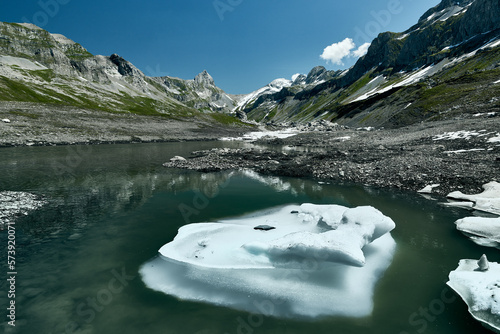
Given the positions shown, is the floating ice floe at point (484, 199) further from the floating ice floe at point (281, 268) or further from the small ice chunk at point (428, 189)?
the floating ice floe at point (281, 268)

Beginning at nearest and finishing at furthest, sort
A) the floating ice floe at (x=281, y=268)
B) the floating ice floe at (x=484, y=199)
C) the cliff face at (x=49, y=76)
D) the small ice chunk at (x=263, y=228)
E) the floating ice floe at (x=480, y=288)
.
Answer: the floating ice floe at (x=480, y=288) < the floating ice floe at (x=281, y=268) < the small ice chunk at (x=263, y=228) < the floating ice floe at (x=484, y=199) < the cliff face at (x=49, y=76)

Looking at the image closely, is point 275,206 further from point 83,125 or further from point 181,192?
point 83,125

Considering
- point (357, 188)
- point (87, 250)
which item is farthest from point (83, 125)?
point (357, 188)

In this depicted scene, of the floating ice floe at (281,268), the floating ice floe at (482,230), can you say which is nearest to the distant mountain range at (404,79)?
the floating ice floe at (482,230)

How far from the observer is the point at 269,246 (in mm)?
10188

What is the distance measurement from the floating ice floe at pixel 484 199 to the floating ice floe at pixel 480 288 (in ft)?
28.2

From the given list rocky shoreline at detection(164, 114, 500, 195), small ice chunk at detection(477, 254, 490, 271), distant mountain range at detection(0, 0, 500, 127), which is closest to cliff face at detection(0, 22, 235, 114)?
distant mountain range at detection(0, 0, 500, 127)

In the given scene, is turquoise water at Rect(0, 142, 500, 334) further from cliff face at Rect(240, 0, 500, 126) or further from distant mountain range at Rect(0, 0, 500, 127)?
cliff face at Rect(240, 0, 500, 126)

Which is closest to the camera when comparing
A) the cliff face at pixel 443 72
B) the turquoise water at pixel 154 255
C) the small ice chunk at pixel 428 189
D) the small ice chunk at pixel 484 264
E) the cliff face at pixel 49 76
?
the turquoise water at pixel 154 255

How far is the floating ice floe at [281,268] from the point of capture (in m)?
7.95

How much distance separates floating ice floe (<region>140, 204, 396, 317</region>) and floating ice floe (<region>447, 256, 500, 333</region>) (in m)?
2.49

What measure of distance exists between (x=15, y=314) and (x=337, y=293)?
10767mm

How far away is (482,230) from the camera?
12.5m

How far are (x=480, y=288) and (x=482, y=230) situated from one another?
6.94m
